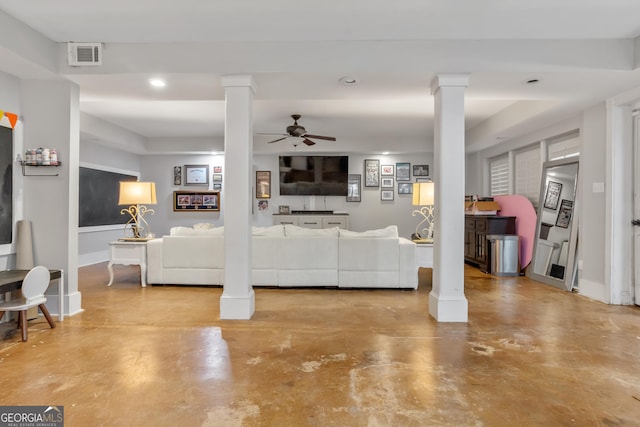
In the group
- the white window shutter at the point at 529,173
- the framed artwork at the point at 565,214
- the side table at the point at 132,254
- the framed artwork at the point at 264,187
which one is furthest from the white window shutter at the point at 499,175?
the side table at the point at 132,254

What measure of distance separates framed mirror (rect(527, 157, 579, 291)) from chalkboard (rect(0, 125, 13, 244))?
20.7 feet

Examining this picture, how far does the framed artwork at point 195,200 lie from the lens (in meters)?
7.98

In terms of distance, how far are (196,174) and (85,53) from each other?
16.2 feet

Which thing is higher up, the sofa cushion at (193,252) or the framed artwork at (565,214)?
the framed artwork at (565,214)

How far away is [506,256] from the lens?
5465 mm

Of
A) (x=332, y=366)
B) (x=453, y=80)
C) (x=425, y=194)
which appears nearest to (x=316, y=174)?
(x=425, y=194)

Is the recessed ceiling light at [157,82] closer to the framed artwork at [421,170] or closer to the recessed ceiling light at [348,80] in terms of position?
the recessed ceiling light at [348,80]

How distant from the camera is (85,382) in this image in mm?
2094

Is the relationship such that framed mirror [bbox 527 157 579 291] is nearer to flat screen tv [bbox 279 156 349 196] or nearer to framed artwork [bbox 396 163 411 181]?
framed artwork [bbox 396 163 411 181]

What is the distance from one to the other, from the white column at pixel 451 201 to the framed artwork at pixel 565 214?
98.7 inches

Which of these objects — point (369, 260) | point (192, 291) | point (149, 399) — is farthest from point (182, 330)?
point (369, 260)

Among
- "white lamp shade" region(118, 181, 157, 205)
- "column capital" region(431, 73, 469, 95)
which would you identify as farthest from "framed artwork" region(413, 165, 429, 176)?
"white lamp shade" region(118, 181, 157, 205)

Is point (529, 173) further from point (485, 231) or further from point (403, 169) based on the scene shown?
point (403, 169)

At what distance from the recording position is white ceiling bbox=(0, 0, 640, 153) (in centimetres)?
271
